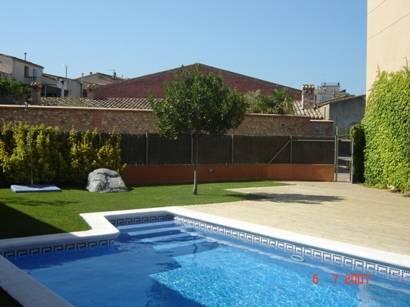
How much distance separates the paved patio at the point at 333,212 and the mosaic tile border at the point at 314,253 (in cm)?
74

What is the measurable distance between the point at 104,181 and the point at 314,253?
359 inches

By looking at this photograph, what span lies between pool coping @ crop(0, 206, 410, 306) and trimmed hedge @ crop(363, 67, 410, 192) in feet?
29.2

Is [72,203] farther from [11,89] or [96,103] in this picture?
[11,89]

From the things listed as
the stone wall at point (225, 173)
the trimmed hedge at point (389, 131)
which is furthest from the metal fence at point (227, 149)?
the trimmed hedge at point (389, 131)

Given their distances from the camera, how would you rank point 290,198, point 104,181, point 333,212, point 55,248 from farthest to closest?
point 104,181, point 290,198, point 333,212, point 55,248

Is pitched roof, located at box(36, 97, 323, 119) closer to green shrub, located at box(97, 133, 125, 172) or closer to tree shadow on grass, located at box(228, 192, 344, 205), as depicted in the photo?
green shrub, located at box(97, 133, 125, 172)

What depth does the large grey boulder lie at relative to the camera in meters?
15.8

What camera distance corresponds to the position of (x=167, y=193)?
626 inches

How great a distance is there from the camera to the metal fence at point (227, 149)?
63.4 ft

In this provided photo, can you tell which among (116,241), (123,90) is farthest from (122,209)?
(123,90)

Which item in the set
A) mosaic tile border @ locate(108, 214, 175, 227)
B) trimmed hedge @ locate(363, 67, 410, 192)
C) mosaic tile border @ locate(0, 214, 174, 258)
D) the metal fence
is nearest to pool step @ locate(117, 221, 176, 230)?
mosaic tile border @ locate(108, 214, 175, 227)

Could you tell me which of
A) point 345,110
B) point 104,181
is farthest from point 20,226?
point 345,110

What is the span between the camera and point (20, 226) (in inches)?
377

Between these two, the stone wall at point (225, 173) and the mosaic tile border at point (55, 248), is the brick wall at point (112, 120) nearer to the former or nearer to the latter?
the stone wall at point (225, 173)
